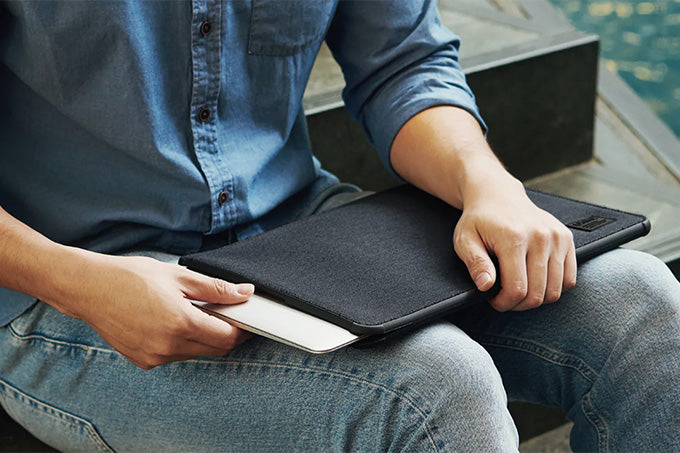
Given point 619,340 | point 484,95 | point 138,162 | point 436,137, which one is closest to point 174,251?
point 138,162

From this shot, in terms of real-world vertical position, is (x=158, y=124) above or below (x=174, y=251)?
above

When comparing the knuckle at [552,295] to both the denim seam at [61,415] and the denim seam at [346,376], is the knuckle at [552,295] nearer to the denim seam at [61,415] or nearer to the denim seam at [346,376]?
the denim seam at [346,376]

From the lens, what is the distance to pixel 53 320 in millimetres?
750

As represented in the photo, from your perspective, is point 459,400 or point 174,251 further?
point 174,251

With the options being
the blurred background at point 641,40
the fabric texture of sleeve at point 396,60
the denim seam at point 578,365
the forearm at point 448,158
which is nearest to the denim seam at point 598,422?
the denim seam at point 578,365

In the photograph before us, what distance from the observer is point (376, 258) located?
699 millimetres

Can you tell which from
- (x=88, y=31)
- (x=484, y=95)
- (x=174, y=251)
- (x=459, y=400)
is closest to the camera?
(x=459, y=400)

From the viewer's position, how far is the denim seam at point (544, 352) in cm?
74

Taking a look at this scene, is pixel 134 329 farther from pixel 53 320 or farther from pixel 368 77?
pixel 368 77

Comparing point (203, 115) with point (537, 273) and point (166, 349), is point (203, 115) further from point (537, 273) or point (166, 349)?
point (537, 273)

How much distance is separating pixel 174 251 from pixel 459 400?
361 mm

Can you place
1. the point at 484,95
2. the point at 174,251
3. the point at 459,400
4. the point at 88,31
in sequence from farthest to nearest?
the point at 484,95 < the point at 174,251 < the point at 88,31 < the point at 459,400

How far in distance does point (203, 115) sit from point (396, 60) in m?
0.25

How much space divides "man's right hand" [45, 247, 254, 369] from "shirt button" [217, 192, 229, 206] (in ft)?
0.45
